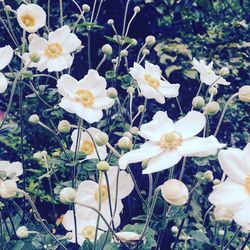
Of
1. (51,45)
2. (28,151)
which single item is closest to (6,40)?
(28,151)

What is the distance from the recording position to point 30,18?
131 centimetres

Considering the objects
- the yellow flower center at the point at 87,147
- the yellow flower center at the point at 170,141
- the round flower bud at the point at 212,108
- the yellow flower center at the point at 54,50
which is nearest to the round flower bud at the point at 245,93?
the round flower bud at the point at 212,108

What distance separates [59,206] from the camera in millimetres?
2016

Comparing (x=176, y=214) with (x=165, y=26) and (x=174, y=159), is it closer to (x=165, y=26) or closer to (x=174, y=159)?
(x=174, y=159)

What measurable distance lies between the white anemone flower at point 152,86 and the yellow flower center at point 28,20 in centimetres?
31

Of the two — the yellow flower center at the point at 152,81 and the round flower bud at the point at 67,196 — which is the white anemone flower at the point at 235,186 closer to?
the round flower bud at the point at 67,196

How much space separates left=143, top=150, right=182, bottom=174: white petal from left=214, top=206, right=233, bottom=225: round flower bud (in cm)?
10

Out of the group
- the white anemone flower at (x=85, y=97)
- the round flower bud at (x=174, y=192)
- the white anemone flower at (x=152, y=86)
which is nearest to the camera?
the round flower bud at (x=174, y=192)

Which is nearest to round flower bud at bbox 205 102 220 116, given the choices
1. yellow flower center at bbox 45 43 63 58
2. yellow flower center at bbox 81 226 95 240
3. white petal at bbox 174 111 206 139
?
white petal at bbox 174 111 206 139

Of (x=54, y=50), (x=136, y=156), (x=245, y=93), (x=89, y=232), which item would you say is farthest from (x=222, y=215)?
(x=54, y=50)

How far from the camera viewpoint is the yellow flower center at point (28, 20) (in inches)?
51.5

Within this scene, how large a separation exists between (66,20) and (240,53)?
0.77 metres

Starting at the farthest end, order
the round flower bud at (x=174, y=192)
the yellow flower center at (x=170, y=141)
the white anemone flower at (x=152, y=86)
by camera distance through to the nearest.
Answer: the white anemone flower at (x=152, y=86), the yellow flower center at (x=170, y=141), the round flower bud at (x=174, y=192)

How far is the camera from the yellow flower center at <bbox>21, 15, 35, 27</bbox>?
1309 millimetres
